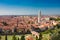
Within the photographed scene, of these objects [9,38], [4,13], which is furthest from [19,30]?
[4,13]

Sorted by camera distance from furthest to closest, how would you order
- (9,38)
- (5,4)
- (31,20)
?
(31,20) < (9,38) < (5,4)

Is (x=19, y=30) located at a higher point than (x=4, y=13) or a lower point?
lower

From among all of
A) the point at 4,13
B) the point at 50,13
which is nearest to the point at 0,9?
the point at 4,13

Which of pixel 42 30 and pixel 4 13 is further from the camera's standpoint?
pixel 42 30

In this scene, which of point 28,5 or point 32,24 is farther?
point 32,24

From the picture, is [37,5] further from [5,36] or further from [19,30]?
[5,36]

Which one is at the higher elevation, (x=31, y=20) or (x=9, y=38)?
(x=31, y=20)

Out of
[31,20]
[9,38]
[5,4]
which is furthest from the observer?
[31,20]

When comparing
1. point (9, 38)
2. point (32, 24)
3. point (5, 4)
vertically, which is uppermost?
point (5, 4)

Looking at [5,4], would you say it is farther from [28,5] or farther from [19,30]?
[19,30]

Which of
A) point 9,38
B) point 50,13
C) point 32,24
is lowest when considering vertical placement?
point 9,38
